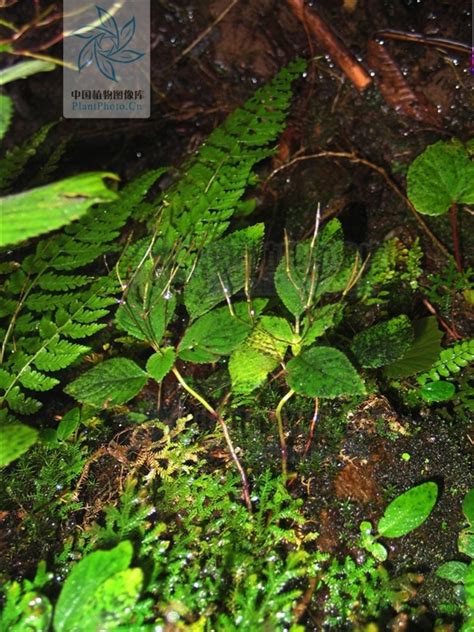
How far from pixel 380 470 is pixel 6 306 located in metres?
1.19

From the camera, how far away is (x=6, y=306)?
1.77 meters

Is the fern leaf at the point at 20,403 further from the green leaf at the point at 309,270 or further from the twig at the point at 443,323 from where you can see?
the twig at the point at 443,323

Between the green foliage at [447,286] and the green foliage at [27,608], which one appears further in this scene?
the green foliage at [447,286]

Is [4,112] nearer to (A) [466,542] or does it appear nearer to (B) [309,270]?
(B) [309,270]

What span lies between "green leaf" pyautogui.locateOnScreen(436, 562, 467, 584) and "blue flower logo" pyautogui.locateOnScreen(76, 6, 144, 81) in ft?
7.47

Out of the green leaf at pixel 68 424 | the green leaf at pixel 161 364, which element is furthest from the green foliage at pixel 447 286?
the green leaf at pixel 68 424

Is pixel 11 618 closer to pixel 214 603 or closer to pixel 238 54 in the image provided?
pixel 214 603

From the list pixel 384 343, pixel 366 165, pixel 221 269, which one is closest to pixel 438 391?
pixel 384 343

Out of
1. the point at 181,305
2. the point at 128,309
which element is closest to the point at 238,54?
the point at 181,305

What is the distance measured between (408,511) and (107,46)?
7.41 ft

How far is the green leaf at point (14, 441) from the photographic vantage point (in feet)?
3.95

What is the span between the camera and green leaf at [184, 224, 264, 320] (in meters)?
1.62

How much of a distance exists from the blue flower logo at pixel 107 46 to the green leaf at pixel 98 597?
82.0 inches

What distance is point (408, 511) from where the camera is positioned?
1.51 m
